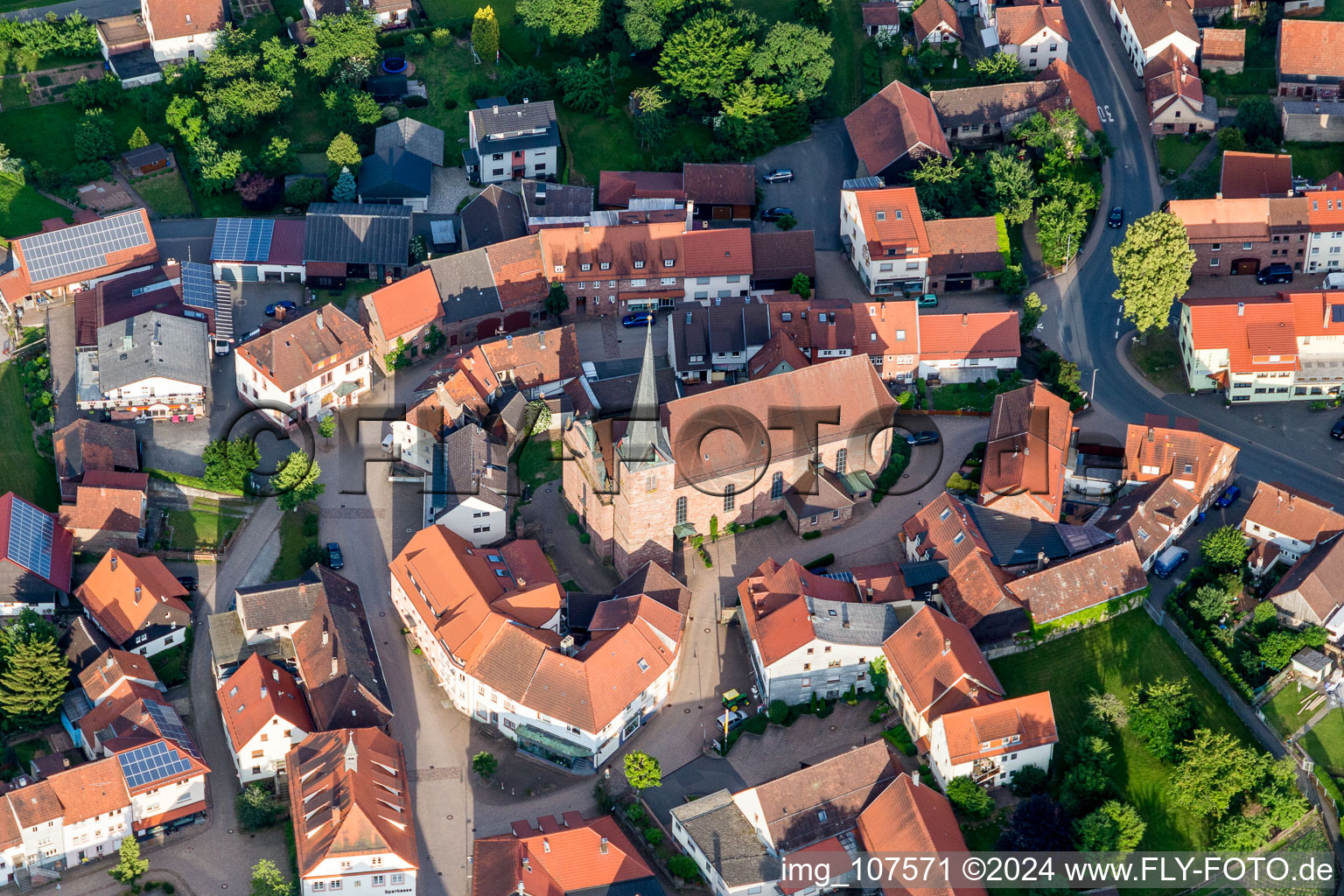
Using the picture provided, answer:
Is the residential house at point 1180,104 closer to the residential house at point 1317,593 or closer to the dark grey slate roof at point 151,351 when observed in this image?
the residential house at point 1317,593

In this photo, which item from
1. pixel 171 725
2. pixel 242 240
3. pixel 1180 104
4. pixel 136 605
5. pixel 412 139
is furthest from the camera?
pixel 412 139

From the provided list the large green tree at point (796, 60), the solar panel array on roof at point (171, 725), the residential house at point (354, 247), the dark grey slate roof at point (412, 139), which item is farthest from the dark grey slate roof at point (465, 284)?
the solar panel array on roof at point (171, 725)

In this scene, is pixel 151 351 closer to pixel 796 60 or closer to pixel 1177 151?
pixel 796 60

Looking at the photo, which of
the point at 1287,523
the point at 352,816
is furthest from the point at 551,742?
the point at 1287,523

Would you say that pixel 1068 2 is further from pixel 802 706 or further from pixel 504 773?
pixel 504 773

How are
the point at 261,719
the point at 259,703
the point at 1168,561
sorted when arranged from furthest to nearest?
the point at 1168,561, the point at 259,703, the point at 261,719

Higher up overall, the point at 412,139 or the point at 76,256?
the point at 412,139
